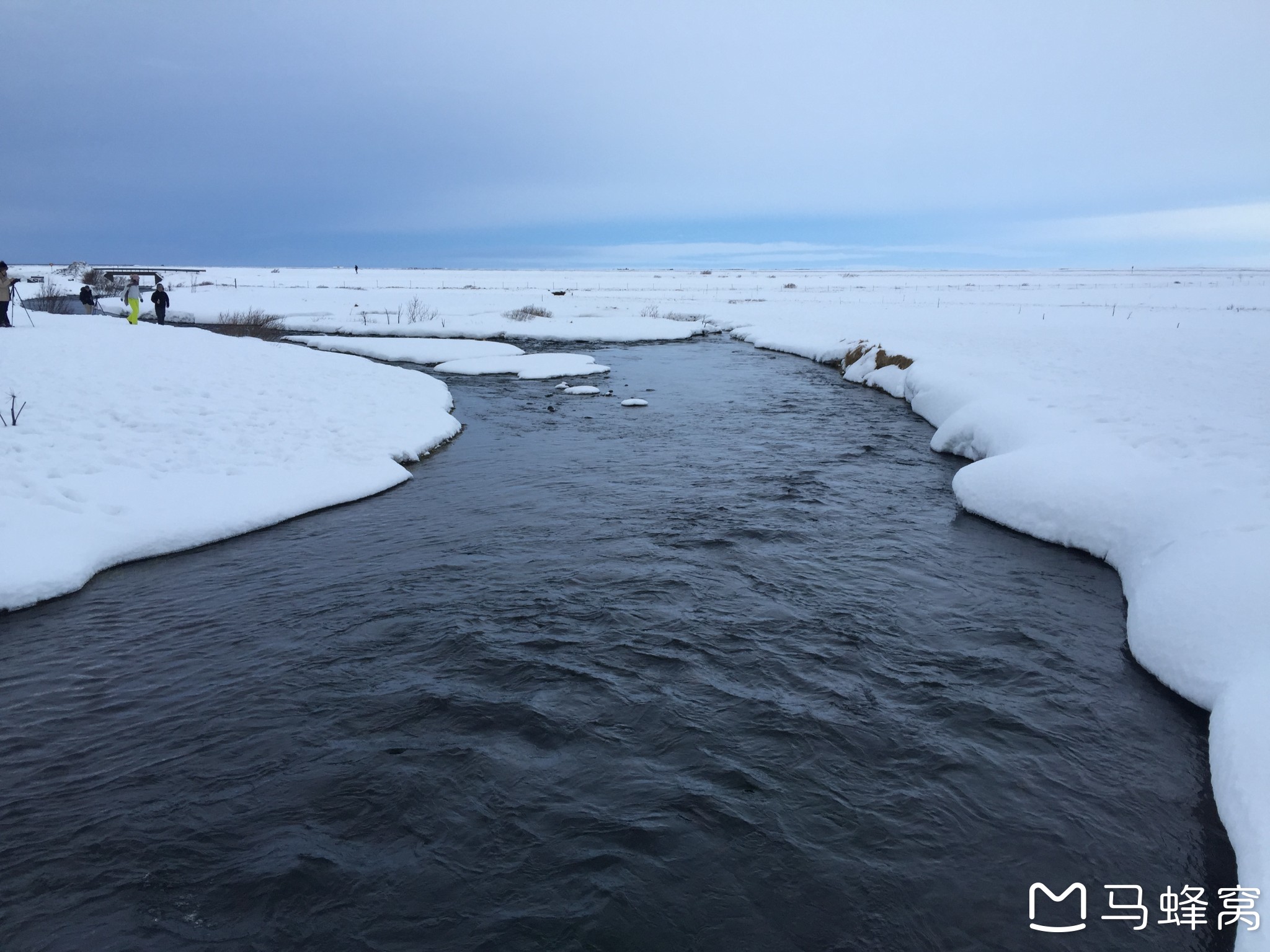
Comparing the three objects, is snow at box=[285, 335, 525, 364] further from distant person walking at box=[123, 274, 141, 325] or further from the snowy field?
distant person walking at box=[123, 274, 141, 325]

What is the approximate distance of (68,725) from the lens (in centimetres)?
596

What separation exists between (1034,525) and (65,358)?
58.1 feet

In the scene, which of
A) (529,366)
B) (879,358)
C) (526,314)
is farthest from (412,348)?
(879,358)

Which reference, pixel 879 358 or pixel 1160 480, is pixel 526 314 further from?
pixel 1160 480

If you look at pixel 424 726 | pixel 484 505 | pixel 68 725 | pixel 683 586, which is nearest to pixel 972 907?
pixel 424 726

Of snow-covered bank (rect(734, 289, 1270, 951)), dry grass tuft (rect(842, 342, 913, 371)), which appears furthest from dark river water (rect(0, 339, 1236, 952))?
dry grass tuft (rect(842, 342, 913, 371))

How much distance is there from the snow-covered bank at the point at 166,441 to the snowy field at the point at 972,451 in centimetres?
4

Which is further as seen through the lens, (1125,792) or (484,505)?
(484,505)

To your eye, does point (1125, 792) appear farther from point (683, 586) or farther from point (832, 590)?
point (683, 586)

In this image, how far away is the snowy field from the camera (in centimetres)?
653

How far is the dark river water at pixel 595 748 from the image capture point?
4242 millimetres

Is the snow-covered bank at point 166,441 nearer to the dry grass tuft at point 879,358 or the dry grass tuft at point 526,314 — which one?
the dry grass tuft at point 879,358

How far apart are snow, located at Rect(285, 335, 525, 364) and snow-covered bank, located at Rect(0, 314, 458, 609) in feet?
32.2

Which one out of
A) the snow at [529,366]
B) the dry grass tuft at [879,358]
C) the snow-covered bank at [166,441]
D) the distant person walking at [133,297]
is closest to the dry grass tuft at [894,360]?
the dry grass tuft at [879,358]
